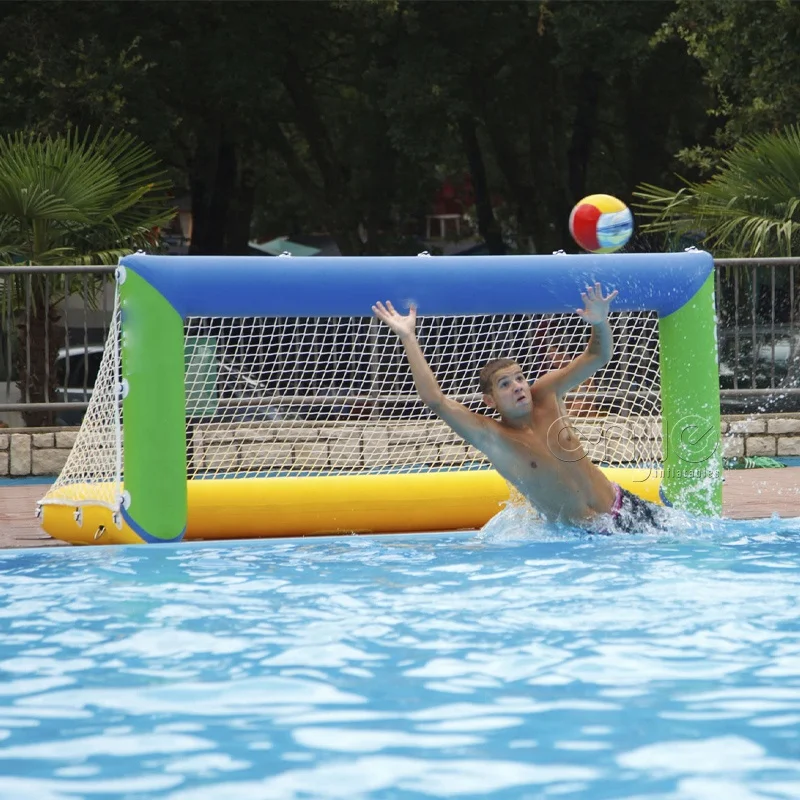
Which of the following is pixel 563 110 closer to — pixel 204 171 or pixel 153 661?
pixel 204 171

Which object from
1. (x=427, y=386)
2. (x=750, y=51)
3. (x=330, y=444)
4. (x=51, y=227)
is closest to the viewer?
(x=427, y=386)

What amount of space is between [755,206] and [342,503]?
6852 mm

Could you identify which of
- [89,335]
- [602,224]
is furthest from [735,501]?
[89,335]

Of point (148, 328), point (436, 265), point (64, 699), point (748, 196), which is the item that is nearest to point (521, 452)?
point (436, 265)

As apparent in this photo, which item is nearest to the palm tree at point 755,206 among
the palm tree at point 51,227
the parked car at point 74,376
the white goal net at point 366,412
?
the white goal net at point 366,412

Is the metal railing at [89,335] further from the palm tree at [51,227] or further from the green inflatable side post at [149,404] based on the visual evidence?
the green inflatable side post at [149,404]

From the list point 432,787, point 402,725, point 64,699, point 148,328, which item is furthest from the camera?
point 148,328

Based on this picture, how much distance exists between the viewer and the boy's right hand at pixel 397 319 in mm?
7520

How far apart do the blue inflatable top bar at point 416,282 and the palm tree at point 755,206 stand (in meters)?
4.64

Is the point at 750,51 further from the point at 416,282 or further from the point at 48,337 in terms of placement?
the point at 416,282

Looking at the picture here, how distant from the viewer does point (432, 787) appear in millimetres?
3734

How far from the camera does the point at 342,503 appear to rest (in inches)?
338

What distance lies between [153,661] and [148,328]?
2968 mm

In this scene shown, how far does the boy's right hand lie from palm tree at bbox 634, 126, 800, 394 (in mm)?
5654
